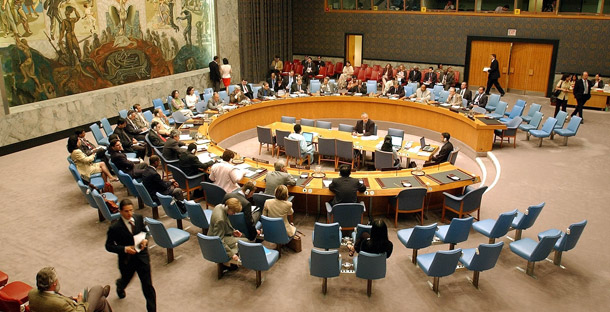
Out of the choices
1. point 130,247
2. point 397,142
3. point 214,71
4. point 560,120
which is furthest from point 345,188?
point 214,71

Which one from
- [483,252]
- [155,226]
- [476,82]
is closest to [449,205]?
[483,252]

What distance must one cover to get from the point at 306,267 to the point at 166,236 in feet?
6.33

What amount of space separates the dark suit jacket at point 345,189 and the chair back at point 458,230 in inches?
59.1

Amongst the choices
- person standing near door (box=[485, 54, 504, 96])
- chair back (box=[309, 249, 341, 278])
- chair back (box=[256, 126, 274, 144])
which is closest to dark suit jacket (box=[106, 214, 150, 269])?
chair back (box=[309, 249, 341, 278])

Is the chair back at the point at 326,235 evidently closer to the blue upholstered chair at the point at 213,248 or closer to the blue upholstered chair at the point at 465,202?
the blue upholstered chair at the point at 213,248

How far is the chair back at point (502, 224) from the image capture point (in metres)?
6.72

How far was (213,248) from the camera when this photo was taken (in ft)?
20.1

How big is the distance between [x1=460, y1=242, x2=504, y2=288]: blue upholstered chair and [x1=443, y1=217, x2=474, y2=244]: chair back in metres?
0.50

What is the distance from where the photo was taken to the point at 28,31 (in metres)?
11.7

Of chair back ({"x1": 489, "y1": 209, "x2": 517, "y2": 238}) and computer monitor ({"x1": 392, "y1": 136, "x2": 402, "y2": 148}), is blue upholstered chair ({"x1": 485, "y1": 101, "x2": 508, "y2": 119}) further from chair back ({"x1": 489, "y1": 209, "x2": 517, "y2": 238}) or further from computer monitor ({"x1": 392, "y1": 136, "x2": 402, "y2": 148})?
chair back ({"x1": 489, "y1": 209, "x2": 517, "y2": 238})

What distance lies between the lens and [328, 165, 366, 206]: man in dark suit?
749cm

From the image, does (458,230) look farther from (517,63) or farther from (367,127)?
(517,63)

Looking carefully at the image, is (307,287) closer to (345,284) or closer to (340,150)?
(345,284)

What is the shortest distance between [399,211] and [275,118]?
713 cm
